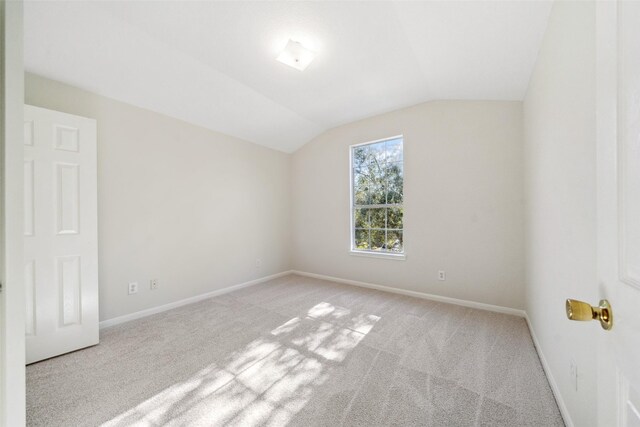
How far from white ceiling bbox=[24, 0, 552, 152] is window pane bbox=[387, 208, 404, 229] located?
1.51 meters

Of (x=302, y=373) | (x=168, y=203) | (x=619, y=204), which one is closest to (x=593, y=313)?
(x=619, y=204)

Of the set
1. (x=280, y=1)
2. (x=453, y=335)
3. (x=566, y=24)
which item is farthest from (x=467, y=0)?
(x=453, y=335)

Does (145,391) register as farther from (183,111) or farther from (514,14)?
(514,14)

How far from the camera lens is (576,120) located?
4.25ft

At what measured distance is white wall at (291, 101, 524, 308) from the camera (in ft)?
9.68

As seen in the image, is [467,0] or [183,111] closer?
[467,0]

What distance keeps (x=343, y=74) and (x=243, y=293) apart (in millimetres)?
3074

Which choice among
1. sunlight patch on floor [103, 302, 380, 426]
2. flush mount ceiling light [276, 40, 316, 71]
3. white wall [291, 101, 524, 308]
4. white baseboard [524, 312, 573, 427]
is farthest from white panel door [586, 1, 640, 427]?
white wall [291, 101, 524, 308]

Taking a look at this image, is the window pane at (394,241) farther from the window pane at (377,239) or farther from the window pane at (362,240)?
the window pane at (362,240)

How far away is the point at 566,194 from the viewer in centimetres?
145

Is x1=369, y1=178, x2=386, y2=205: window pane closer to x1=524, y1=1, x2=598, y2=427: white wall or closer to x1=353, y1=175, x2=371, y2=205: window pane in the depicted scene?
x1=353, y1=175, x2=371, y2=205: window pane

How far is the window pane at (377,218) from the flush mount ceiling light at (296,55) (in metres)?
2.29

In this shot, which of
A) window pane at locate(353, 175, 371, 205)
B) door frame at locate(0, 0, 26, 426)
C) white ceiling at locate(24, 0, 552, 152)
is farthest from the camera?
window pane at locate(353, 175, 371, 205)

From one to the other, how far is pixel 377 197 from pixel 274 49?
243cm
